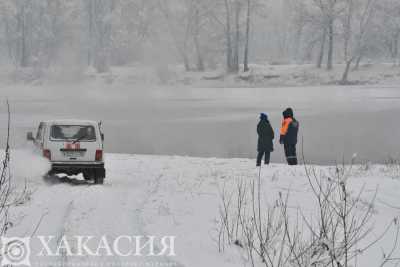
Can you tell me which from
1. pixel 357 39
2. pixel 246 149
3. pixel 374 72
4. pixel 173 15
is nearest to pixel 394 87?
pixel 374 72

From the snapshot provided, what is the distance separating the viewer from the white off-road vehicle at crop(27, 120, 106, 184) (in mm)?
12484

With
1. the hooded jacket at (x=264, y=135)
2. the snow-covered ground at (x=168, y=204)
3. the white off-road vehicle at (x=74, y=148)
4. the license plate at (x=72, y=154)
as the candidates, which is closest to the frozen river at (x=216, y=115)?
the snow-covered ground at (x=168, y=204)

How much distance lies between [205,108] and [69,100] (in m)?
12.0

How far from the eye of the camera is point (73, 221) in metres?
8.01

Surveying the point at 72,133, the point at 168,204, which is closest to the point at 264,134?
the point at 72,133

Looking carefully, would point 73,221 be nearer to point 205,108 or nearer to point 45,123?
point 45,123

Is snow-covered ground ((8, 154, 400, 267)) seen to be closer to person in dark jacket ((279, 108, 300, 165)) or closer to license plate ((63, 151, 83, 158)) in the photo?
license plate ((63, 151, 83, 158))

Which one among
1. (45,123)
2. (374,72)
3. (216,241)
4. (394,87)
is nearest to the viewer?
(216,241)

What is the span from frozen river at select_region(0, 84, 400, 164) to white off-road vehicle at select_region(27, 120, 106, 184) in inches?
227

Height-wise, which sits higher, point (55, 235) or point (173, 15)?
point (173, 15)

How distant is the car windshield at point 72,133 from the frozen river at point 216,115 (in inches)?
239

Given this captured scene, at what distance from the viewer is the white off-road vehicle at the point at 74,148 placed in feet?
41.0

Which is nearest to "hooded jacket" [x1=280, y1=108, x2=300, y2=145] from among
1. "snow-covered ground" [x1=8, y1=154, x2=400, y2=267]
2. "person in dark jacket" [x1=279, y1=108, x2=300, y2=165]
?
"person in dark jacket" [x1=279, y1=108, x2=300, y2=165]

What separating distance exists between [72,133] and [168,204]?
4.74 meters
